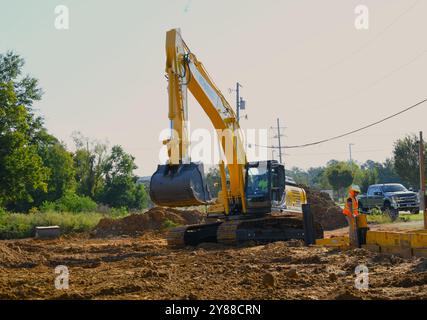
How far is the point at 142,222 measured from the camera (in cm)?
3669

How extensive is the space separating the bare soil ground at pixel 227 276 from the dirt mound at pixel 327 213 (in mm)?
17798

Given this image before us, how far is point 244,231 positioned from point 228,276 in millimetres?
8395

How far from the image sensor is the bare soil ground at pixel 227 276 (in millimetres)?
9133

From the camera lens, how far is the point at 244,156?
21281 mm

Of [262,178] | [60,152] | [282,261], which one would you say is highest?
[60,152]

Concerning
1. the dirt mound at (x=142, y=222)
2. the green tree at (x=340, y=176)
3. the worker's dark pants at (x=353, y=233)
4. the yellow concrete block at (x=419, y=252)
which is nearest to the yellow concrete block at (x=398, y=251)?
the yellow concrete block at (x=419, y=252)

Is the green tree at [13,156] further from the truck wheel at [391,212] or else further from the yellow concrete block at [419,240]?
the yellow concrete block at [419,240]

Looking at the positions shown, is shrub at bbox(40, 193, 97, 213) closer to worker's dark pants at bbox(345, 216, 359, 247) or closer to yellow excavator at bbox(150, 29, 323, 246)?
yellow excavator at bbox(150, 29, 323, 246)

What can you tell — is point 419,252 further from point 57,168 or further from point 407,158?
point 57,168

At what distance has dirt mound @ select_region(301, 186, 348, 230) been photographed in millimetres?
34750

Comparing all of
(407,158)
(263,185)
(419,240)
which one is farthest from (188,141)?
(407,158)
